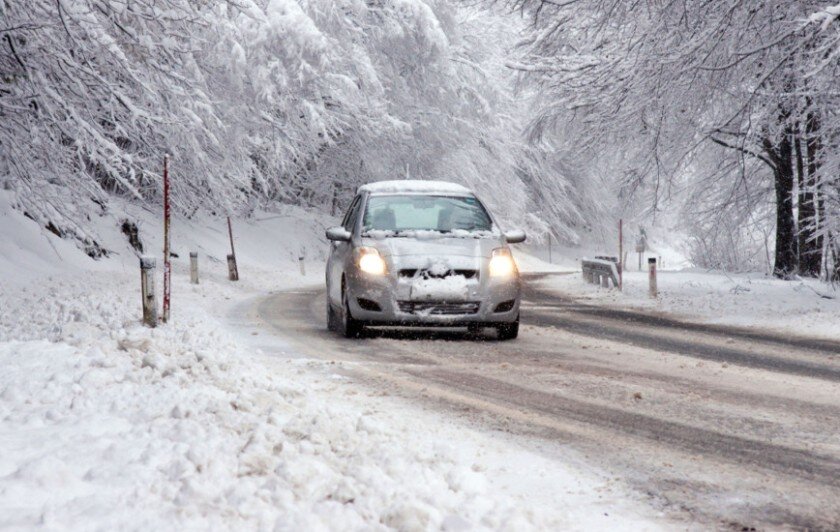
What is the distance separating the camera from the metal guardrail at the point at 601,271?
77.3ft

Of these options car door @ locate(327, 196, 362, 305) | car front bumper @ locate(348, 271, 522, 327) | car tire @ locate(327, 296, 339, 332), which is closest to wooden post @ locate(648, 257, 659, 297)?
car door @ locate(327, 196, 362, 305)

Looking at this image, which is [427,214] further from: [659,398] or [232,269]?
[232,269]

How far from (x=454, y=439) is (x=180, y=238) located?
90.4ft

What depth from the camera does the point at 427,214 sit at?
13.4 m

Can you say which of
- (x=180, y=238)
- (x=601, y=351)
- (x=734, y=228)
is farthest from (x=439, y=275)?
(x=180, y=238)

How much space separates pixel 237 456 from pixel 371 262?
6.73 m

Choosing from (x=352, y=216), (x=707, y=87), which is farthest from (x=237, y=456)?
(x=707, y=87)

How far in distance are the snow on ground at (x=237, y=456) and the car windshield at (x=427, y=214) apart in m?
3.63

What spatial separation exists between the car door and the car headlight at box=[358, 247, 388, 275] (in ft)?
0.88

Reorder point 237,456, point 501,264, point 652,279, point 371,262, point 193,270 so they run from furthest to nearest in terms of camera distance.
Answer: point 193,270
point 652,279
point 501,264
point 371,262
point 237,456

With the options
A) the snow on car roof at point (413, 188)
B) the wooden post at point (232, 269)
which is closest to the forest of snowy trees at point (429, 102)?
the wooden post at point (232, 269)

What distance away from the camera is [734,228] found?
25203mm

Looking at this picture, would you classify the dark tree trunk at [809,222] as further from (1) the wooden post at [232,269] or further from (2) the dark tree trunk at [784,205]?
(1) the wooden post at [232,269]

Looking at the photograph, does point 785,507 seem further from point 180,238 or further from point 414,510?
point 180,238
